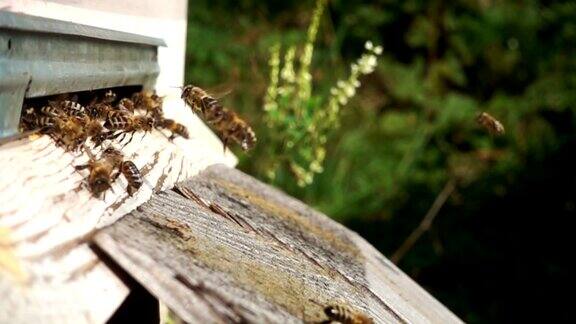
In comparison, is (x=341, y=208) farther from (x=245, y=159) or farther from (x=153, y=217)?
(x=153, y=217)

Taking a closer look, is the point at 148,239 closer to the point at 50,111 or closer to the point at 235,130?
the point at 50,111

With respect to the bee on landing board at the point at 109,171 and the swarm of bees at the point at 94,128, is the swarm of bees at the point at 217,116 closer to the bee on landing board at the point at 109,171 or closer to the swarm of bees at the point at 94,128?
the swarm of bees at the point at 94,128

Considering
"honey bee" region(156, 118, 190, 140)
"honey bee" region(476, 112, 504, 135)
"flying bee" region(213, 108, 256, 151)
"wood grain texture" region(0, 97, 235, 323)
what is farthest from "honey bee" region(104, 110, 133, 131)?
"honey bee" region(476, 112, 504, 135)

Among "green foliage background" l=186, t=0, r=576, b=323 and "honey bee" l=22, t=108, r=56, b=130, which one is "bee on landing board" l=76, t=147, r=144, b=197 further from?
"green foliage background" l=186, t=0, r=576, b=323

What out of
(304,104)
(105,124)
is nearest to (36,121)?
(105,124)

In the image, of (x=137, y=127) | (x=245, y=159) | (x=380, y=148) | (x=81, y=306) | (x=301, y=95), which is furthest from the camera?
(x=380, y=148)

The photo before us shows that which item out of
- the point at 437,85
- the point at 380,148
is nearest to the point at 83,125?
the point at 380,148

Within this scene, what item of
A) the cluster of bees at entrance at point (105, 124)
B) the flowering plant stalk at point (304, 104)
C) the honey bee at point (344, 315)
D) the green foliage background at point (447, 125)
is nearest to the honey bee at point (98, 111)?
the cluster of bees at entrance at point (105, 124)
